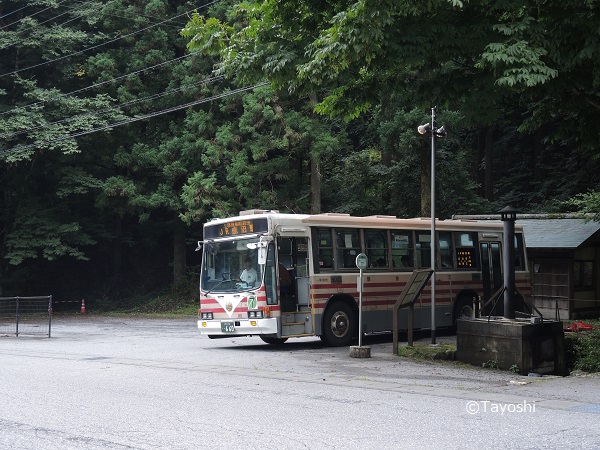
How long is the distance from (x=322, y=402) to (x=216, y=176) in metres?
29.3

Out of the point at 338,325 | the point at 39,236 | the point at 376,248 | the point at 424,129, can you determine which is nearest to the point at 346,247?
the point at 376,248

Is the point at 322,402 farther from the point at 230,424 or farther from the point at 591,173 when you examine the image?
the point at 591,173

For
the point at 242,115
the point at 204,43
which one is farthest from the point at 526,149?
the point at 204,43

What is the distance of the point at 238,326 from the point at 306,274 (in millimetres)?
→ 2216

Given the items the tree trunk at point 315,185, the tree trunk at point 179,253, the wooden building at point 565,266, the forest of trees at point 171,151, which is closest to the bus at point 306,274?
the wooden building at point 565,266

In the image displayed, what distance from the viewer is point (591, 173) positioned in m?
39.4

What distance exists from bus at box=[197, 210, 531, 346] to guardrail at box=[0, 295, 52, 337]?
955cm

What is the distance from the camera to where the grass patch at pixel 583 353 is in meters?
17.0

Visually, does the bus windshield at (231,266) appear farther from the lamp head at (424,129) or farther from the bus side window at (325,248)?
the lamp head at (424,129)

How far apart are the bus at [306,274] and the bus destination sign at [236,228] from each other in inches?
1.0

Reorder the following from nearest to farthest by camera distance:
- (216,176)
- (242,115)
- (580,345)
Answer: (580,345)
(242,115)
(216,176)

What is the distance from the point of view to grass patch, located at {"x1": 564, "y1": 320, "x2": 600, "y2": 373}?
16953 mm

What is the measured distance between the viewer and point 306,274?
20.3m

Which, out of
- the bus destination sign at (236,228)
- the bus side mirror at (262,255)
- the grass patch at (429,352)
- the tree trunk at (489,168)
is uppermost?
the tree trunk at (489,168)
